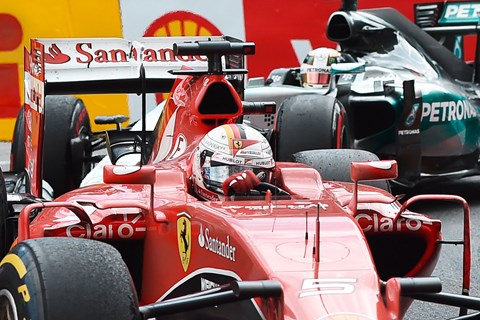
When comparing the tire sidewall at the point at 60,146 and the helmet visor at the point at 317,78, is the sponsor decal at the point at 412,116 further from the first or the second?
the tire sidewall at the point at 60,146

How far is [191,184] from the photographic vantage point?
4.90m

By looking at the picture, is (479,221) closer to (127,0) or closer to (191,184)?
(191,184)

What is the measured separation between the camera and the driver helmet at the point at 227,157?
4617mm

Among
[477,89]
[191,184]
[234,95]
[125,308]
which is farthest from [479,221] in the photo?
[125,308]

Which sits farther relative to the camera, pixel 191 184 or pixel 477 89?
pixel 477 89

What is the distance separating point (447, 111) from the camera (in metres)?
8.86

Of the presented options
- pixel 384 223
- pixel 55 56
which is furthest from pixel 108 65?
pixel 384 223

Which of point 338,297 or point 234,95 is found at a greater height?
point 234,95

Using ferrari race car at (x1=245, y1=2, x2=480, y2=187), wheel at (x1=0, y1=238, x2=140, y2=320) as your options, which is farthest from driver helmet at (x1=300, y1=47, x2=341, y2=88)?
wheel at (x1=0, y1=238, x2=140, y2=320)

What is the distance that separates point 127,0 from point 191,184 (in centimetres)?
727

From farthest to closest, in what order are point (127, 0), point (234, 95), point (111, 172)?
point (127, 0) → point (234, 95) → point (111, 172)

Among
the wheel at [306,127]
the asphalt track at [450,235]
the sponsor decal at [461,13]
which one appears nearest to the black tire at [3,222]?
the wheel at [306,127]

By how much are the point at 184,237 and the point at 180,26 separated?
7838 mm

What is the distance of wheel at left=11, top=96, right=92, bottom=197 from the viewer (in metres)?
7.02
